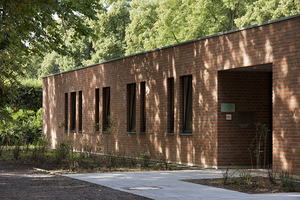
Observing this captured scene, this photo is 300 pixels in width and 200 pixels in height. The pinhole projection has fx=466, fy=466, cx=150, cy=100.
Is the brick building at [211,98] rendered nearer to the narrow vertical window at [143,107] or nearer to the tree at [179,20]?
the narrow vertical window at [143,107]

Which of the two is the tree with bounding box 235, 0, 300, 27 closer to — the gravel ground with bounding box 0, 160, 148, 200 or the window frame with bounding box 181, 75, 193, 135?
the window frame with bounding box 181, 75, 193, 135

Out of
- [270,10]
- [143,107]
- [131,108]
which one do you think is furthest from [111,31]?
[143,107]

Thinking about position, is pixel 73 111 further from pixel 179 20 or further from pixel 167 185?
pixel 167 185

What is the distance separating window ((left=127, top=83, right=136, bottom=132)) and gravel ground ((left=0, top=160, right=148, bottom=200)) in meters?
6.95

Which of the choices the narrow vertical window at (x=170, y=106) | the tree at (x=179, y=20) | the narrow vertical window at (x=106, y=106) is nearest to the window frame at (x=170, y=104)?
the narrow vertical window at (x=170, y=106)

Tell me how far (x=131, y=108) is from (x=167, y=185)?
9718 mm

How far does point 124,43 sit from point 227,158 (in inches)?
1423

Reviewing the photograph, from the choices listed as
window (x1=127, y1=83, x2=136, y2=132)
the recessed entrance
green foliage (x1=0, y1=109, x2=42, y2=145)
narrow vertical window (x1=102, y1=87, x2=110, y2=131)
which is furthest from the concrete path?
green foliage (x1=0, y1=109, x2=42, y2=145)

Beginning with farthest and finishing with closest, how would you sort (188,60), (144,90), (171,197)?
(144,90) → (188,60) → (171,197)

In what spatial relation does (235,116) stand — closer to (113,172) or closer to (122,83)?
(113,172)

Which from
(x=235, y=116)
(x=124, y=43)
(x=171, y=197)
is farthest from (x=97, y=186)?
(x=124, y=43)

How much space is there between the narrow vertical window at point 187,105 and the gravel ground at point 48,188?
5509mm

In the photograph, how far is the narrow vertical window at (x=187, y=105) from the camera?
16742 mm

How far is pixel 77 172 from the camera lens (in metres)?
14.0
